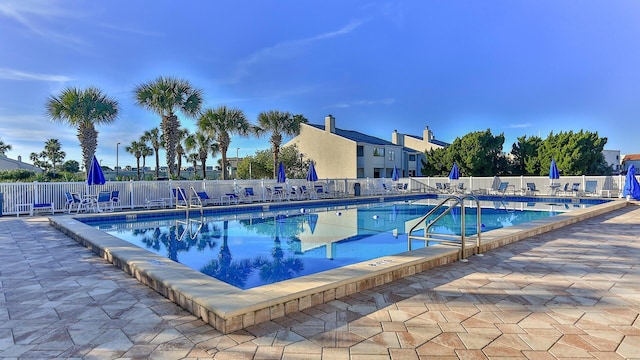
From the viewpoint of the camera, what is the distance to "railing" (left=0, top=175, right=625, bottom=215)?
11961 millimetres

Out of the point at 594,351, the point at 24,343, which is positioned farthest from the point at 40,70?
the point at 594,351

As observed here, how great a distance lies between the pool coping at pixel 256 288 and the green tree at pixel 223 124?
16674 mm

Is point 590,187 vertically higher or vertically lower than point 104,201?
→ higher

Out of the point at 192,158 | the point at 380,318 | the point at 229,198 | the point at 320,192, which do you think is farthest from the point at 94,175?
the point at 192,158

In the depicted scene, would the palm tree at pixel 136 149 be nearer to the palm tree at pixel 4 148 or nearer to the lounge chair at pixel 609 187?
the palm tree at pixel 4 148

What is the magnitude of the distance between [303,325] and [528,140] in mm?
31262

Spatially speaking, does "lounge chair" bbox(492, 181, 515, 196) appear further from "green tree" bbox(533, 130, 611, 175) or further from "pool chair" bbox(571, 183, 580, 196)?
"green tree" bbox(533, 130, 611, 175)

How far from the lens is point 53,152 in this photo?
4872cm

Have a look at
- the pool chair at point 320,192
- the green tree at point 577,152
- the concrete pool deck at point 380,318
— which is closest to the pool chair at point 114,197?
the concrete pool deck at point 380,318

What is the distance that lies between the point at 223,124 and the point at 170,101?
5.02m

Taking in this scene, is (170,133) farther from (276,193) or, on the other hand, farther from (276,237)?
(276,237)

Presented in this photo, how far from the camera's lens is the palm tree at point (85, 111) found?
1483cm

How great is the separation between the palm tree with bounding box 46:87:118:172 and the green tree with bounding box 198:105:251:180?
241 inches

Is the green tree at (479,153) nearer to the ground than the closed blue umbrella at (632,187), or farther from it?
farther from it
